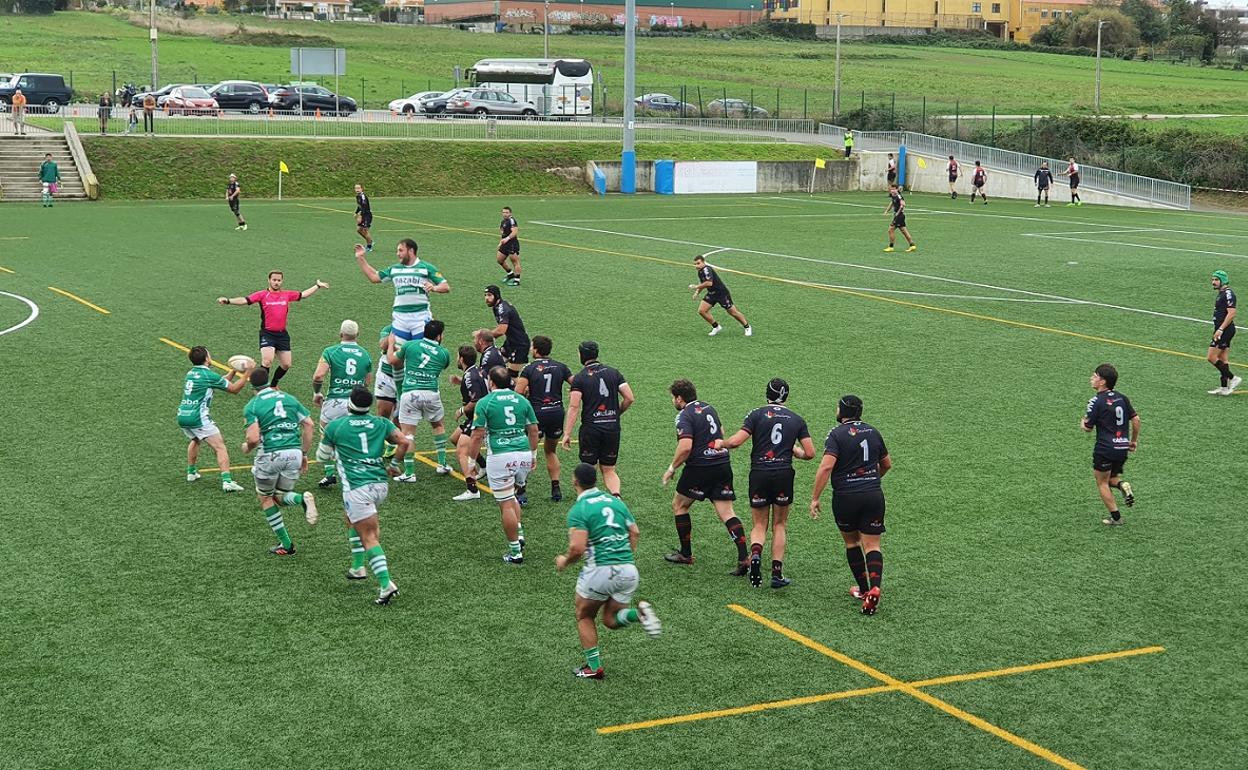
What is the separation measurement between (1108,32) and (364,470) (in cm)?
15611

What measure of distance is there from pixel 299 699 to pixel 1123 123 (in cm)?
7141

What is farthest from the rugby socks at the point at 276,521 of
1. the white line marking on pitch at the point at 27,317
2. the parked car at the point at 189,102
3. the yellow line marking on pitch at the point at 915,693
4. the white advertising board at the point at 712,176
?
the parked car at the point at 189,102

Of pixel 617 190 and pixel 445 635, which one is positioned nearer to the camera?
pixel 445 635

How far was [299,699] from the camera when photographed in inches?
409

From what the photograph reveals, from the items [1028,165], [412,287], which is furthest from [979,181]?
[412,287]

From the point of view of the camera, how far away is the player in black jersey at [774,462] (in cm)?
1292

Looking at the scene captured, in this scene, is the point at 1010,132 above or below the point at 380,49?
below

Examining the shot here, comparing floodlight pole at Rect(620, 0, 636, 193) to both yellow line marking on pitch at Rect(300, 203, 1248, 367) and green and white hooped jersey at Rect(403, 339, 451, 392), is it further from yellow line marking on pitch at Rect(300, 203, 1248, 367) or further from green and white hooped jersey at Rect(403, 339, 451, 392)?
green and white hooped jersey at Rect(403, 339, 451, 392)

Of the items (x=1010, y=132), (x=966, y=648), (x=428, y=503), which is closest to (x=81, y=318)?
(x=428, y=503)

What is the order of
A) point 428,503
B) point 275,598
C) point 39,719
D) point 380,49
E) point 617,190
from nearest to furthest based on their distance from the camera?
1. point 39,719
2. point 275,598
3. point 428,503
4. point 617,190
5. point 380,49

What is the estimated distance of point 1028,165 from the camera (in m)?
67.8

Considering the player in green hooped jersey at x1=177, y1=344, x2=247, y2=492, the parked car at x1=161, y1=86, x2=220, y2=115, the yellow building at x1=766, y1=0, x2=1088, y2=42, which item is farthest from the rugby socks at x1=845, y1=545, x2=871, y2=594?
the yellow building at x1=766, y1=0, x2=1088, y2=42

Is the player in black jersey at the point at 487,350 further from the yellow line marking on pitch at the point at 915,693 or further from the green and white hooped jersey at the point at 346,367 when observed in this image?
the yellow line marking on pitch at the point at 915,693

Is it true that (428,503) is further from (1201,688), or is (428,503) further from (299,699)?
(1201,688)
